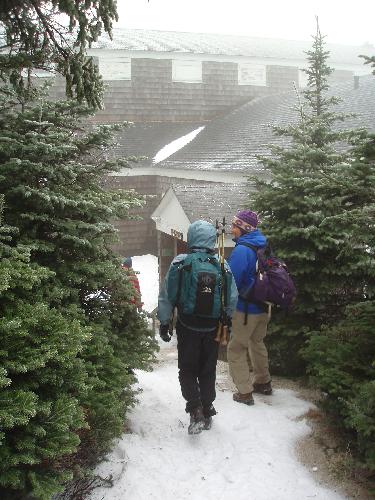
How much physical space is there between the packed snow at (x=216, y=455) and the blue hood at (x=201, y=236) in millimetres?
1920

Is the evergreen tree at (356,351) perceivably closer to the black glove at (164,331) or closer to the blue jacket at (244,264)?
the blue jacket at (244,264)

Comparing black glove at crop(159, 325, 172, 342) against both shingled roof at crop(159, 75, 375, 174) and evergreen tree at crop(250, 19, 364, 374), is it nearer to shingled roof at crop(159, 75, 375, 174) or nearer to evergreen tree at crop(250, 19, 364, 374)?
evergreen tree at crop(250, 19, 364, 374)

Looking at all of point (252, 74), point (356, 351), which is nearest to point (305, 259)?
point (356, 351)

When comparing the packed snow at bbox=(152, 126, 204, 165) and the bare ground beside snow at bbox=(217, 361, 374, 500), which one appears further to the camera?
the packed snow at bbox=(152, 126, 204, 165)

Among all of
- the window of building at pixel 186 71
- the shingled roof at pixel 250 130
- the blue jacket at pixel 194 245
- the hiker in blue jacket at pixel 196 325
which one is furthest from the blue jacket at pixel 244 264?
the window of building at pixel 186 71

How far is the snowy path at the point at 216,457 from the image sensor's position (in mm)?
3990

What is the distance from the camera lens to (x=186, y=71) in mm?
24516

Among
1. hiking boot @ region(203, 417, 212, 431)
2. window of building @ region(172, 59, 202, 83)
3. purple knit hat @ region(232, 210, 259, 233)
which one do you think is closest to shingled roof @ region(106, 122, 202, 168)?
A: window of building @ region(172, 59, 202, 83)

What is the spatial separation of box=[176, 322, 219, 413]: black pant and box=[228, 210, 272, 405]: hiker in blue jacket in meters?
0.77

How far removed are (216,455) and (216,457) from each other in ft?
0.10

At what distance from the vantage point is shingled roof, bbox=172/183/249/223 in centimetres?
918

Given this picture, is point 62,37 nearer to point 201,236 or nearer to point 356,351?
point 201,236

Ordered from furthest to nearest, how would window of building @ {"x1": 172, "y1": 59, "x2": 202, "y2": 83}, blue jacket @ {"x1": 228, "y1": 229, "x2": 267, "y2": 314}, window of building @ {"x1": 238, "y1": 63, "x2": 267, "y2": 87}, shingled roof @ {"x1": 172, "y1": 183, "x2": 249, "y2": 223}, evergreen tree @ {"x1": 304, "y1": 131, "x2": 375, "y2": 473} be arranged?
1. window of building @ {"x1": 238, "y1": 63, "x2": 267, "y2": 87}
2. window of building @ {"x1": 172, "y1": 59, "x2": 202, "y2": 83}
3. shingled roof @ {"x1": 172, "y1": 183, "x2": 249, "y2": 223}
4. blue jacket @ {"x1": 228, "y1": 229, "x2": 267, "y2": 314}
5. evergreen tree @ {"x1": 304, "y1": 131, "x2": 375, "y2": 473}

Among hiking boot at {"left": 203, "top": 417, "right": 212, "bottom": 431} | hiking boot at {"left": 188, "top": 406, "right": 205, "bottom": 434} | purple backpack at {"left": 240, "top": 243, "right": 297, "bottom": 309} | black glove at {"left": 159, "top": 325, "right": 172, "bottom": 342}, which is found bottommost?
hiking boot at {"left": 203, "top": 417, "right": 212, "bottom": 431}
